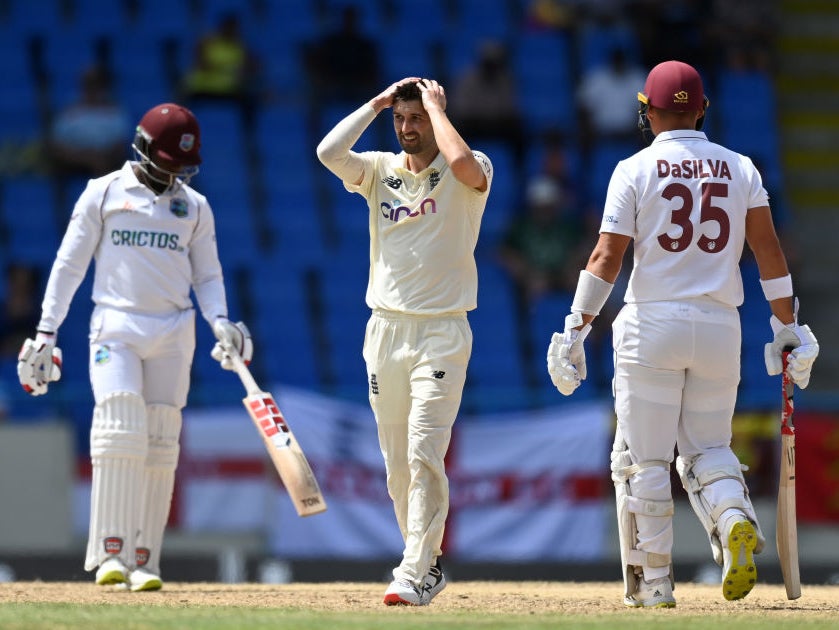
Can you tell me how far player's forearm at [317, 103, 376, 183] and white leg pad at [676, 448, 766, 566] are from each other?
193 cm

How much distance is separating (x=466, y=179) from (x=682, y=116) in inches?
37.7

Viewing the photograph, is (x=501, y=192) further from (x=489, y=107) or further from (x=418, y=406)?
(x=418, y=406)

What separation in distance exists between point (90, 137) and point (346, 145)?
Answer: 8953 millimetres

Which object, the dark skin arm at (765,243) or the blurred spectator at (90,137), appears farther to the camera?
the blurred spectator at (90,137)

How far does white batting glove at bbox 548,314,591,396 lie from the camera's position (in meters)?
6.90

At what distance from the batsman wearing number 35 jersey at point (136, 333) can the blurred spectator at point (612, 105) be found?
8.69m

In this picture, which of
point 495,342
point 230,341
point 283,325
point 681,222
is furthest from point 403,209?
point 283,325

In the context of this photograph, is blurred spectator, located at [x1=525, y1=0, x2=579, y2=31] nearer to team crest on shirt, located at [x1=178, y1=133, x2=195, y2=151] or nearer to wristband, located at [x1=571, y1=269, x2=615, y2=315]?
team crest on shirt, located at [x1=178, y1=133, x2=195, y2=151]

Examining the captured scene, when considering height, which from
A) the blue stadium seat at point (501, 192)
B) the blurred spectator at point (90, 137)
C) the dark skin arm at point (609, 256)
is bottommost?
the dark skin arm at point (609, 256)

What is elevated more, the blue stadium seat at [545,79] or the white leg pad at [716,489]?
the blue stadium seat at [545,79]

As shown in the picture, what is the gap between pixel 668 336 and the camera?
6.85m

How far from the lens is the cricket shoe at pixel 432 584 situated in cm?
705

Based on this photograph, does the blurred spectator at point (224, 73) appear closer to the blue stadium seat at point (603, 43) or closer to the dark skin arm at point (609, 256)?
the blue stadium seat at point (603, 43)

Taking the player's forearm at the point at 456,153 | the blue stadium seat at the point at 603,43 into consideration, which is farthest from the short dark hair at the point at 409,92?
the blue stadium seat at the point at 603,43
